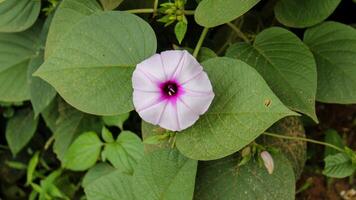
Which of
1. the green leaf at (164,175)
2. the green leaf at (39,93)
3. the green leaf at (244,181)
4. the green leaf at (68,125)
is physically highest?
the green leaf at (164,175)

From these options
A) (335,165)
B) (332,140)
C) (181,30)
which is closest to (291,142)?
(335,165)

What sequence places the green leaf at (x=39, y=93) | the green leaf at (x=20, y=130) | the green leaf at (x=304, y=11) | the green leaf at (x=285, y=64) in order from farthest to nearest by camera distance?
the green leaf at (x=20, y=130)
the green leaf at (x=39, y=93)
the green leaf at (x=304, y=11)
the green leaf at (x=285, y=64)

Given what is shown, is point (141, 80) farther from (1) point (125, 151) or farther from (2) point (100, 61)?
(1) point (125, 151)

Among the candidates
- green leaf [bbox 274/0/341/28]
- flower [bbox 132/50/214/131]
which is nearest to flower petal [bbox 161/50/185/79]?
flower [bbox 132/50/214/131]

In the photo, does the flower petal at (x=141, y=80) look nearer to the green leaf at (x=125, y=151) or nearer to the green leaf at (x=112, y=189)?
the green leaf at (x=112, y=189)

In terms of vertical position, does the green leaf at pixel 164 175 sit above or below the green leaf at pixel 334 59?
below

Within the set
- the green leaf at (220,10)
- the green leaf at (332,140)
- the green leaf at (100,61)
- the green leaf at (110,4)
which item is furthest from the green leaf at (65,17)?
the green leaf at (332,140)

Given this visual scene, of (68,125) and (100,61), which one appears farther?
(68,125)

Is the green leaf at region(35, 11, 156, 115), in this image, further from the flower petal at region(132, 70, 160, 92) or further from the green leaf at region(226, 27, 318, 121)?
the green leaf at region(226, 27, 318, 121)
